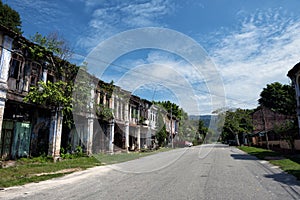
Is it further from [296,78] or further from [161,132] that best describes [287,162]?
[161,132]

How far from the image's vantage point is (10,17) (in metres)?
24.1

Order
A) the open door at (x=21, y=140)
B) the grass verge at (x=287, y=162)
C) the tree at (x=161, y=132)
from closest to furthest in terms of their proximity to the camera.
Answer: the grass verge at (x=287, y=162), the open door at (x=21, y=140), the tree at (x=161, y=132)

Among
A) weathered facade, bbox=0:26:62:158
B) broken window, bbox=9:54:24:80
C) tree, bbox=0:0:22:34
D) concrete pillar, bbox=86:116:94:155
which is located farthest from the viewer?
tree, bbox=0:0:22:34

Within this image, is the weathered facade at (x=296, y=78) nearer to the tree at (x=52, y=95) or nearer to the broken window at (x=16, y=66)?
the tree at (x=52, y=95)

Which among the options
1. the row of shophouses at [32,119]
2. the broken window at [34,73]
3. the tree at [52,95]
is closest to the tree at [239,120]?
the row of shophouses at [32,119]

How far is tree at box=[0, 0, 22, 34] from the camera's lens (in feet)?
76.4

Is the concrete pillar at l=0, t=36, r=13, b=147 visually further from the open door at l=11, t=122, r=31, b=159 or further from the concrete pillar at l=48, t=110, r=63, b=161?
the concrete pillar at l=48, t=110, r=63, b=161

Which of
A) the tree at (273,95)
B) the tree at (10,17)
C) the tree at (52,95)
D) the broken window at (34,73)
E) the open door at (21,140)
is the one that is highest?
the tree at (10,17)

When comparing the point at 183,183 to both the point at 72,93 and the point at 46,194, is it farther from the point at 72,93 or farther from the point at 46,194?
the point at 72,93

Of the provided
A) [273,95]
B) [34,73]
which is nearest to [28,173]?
[34,73]

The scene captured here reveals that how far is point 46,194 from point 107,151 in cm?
1605

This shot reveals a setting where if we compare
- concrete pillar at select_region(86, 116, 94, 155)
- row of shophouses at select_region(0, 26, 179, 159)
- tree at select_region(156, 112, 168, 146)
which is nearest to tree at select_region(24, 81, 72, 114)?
row of shophouses at select_region(0, 26, 179, 159)

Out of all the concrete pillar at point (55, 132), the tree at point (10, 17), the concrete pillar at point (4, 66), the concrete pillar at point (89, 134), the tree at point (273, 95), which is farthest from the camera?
the tree at point (273, 95)

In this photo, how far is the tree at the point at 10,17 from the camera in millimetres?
23275
